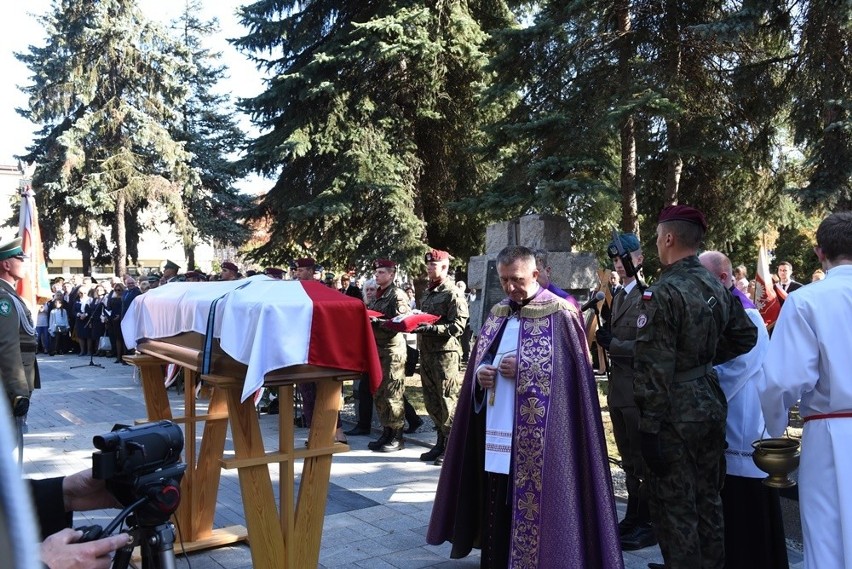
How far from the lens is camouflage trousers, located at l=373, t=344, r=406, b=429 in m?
8.16

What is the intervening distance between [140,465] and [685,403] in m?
2.69

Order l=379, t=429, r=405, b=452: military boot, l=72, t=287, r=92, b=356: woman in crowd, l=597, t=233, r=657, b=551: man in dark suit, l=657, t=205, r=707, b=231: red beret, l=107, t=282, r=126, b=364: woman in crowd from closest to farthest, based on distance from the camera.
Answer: l=657, t=205, r=707, b=231: red beret → l=597, t=233, r=657, b=551: man in dark suit → l=379, t=429, r=405, b=452: military boot → l=107, t=282, r=126, b=364: woman in crowd → l=72, t=287, r=92, b=356: woman in crowd

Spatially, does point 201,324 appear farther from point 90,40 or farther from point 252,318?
point 90,40

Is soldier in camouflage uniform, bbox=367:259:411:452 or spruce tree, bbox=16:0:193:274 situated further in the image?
spruce tree, bbox=16:0:193:274

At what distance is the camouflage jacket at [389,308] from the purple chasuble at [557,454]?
381cm

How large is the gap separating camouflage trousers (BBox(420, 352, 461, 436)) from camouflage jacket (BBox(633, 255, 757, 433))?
387 centimetres

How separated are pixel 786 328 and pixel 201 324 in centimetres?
312

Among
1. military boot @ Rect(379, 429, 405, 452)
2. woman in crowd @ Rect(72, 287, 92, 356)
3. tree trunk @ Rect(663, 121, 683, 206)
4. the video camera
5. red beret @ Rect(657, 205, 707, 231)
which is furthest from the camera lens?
woman in crowd @ Rect(72, 287, 92, 356)

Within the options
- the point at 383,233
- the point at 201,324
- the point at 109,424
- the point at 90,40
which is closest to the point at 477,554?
the point at 201,324

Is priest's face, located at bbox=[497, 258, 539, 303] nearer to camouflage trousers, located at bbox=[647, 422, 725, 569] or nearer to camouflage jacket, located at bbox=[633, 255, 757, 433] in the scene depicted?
camouflage jacket, located at bbox=[633, 255, 757, 433]

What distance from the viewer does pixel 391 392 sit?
26.8 feet

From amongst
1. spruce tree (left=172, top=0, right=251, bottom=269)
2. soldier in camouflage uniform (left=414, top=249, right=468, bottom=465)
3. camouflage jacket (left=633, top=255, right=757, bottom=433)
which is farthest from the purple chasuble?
spruce tree (left=172, top=0, right=251, bottom=269)

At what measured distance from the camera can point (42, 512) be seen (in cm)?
231

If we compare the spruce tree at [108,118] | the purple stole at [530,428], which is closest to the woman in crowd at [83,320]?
the spruce tree at [108,118]
